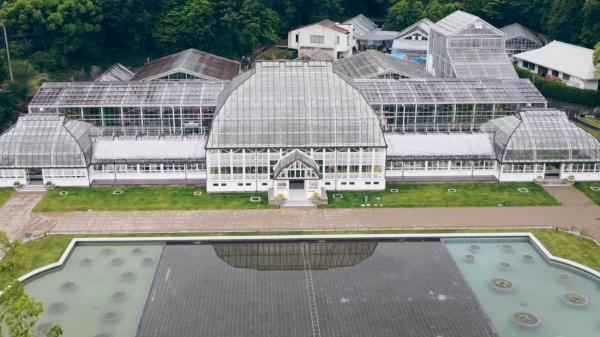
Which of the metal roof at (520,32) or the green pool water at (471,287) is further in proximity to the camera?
the metal roof at (520,32)

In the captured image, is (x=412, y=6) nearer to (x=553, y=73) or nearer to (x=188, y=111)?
(x=553, y=73)

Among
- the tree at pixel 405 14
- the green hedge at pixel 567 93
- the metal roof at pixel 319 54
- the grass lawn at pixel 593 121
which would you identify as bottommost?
the grass lawn at pixel 593 121

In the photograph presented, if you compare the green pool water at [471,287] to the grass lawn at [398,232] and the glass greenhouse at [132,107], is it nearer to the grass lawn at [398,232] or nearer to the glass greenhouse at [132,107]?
the grass lawn at [398,232]

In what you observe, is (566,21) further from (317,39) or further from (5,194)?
(5,194)

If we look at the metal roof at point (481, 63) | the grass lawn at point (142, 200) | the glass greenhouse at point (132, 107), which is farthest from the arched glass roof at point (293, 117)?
the metal roof at point (481, 63)

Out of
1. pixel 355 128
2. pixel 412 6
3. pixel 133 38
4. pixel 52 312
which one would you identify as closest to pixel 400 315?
pixel 52 312
